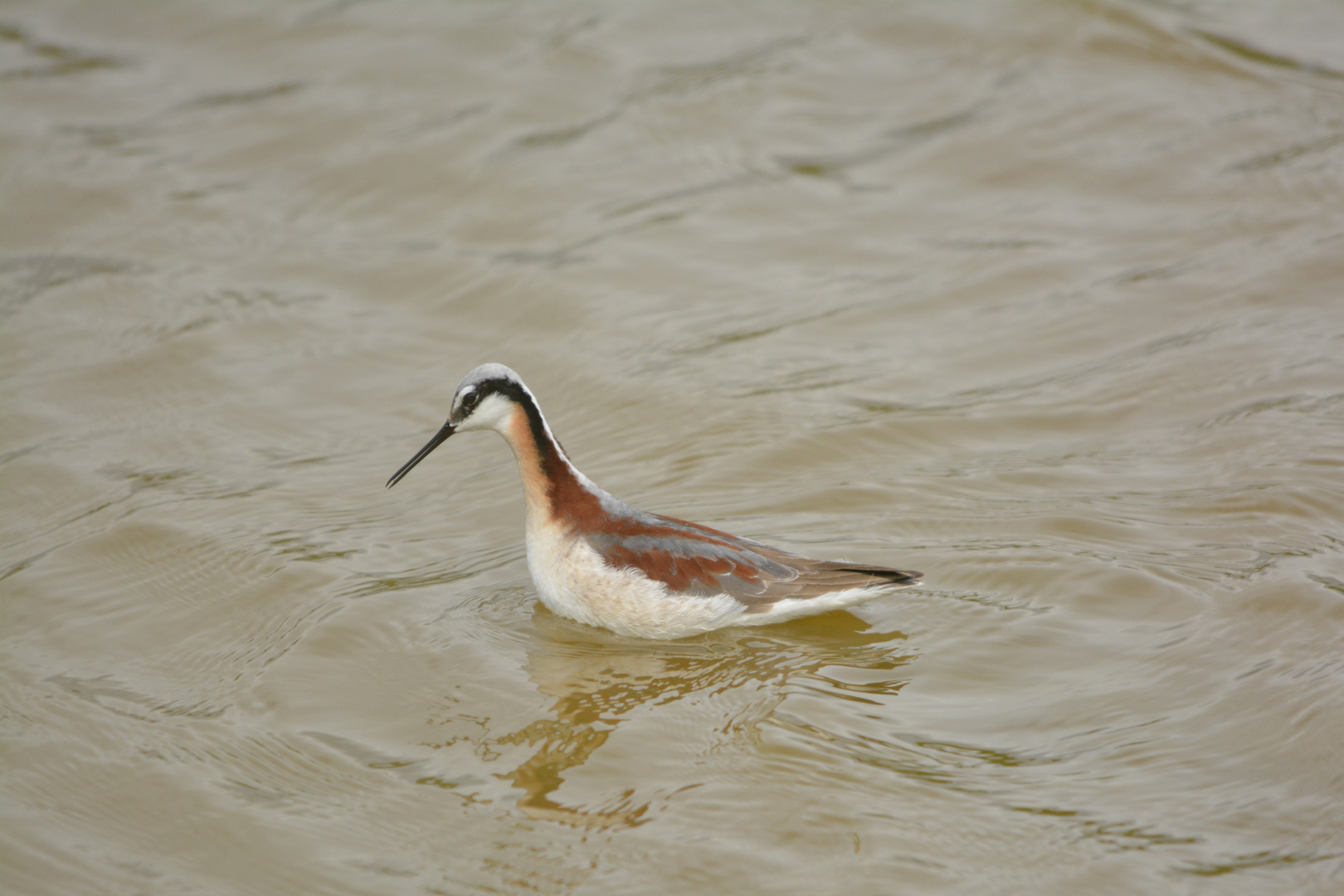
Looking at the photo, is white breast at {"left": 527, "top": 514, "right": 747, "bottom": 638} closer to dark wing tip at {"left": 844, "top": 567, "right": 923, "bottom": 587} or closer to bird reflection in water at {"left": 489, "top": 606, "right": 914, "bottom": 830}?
bird reflection in water at {"left": 489, "top": 606, "right": 914, "bottom": 830}

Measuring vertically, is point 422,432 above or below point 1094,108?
below

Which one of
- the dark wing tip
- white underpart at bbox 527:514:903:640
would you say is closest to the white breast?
white underpart at bbox 527:514:903:640

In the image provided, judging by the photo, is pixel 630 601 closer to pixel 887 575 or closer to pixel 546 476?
pixel 546 476

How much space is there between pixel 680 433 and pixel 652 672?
2.49 m

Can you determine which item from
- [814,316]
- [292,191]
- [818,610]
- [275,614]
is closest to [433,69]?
[292,191]

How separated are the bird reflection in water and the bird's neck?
550 millimetres

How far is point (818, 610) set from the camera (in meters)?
6.72

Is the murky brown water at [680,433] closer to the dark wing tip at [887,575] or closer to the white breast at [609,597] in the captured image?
the white breast at [609,597]

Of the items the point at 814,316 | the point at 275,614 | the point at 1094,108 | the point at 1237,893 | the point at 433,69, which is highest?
the point at 433,69

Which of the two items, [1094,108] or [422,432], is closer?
[422,432]

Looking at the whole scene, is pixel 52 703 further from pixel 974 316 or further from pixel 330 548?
pixel 974 316

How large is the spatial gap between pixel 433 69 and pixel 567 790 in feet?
30.1

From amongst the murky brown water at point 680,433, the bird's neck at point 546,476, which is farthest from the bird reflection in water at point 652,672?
the bird's neck at point 546,476

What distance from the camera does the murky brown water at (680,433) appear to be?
17.9ft
